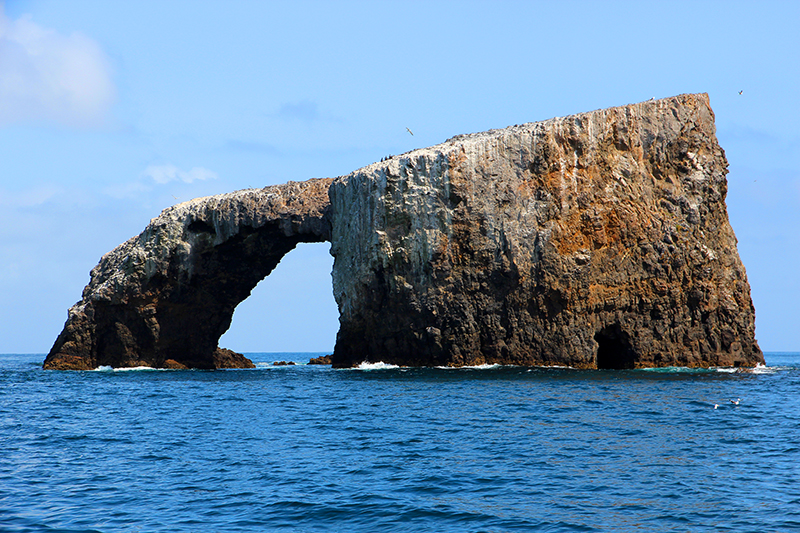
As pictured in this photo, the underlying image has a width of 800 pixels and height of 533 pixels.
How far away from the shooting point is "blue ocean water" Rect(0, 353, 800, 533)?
10820mm

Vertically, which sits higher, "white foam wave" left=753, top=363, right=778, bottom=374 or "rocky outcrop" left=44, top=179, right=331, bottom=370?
"rocky outcrop" left=44, top=179, right=331, bottom=370

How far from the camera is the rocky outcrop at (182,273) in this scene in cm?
4656

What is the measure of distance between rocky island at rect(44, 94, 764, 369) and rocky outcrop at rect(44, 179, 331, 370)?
582 cm

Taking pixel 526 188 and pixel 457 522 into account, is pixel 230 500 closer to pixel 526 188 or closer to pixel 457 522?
pixel 457 522

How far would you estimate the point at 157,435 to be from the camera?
18.5 m

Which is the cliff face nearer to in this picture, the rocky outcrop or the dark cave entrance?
the dark cave entrance

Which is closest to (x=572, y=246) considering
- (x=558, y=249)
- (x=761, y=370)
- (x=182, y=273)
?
(x=558, y=249)

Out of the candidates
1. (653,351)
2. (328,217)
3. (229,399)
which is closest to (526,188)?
(653,351)

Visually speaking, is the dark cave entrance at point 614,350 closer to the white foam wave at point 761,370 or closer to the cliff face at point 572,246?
the cliff face at point 572,246

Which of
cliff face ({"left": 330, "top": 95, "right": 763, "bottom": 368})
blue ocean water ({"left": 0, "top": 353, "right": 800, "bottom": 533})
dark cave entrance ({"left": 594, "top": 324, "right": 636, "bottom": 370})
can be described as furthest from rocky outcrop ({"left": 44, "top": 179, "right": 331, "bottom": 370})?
blue ocean water ({"left": 0, "top": 353, "right": 800, "bottom": 533})

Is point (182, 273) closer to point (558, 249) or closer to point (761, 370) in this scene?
point (558, 249)

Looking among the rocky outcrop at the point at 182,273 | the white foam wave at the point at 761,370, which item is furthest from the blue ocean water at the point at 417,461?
the rocky outcrop at the point at 182,273

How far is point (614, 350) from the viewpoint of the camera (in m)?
39.3

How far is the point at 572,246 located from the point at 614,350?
666cm
